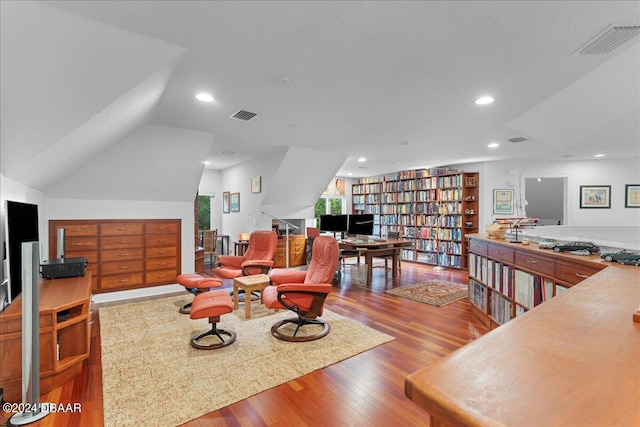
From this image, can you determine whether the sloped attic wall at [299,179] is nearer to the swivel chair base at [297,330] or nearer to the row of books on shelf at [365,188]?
the row of books on shelf at [365,188]

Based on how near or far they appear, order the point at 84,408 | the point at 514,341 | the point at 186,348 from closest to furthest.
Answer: the point at 514,341 < the point at 84,408 < the point at 186,348

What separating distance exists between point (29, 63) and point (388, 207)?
7.93 metres

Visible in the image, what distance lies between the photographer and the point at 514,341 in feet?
2.80

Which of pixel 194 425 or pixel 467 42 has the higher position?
pixel 467 42

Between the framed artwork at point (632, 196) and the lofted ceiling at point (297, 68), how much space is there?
11.0 feet

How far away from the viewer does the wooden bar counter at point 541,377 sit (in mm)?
552

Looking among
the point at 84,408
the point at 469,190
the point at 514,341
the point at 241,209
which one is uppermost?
the point at 469,190

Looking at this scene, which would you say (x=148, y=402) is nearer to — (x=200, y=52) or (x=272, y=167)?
(x=200, y=52)

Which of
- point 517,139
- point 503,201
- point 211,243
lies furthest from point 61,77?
point 503,201

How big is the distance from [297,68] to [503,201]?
20.7ft

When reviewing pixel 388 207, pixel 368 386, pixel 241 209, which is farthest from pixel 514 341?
pixel 388 207

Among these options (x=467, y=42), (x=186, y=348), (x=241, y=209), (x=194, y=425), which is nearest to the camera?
(x=194, y=425)

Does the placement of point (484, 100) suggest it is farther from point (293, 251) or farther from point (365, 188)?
point (365, 188)

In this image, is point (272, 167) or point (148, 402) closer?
point (148, 402)
